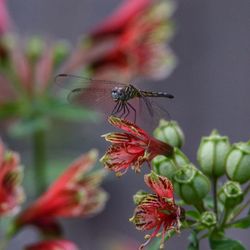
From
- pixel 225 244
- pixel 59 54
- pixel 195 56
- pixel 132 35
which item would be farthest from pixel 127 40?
pixel 195 56

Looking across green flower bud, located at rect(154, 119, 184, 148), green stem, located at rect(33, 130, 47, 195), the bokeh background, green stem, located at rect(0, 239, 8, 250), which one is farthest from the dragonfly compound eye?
the bokeh background

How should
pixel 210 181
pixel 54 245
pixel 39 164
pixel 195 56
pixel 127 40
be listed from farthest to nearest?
1. pixel 195 56
2. pixel 127 40
3. pixel 39 164
4. pixel 54 245
5. pixel 210 181

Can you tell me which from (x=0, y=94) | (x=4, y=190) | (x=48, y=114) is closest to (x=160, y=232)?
(x=4, y=190)

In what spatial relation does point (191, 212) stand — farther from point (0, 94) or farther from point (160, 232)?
point (0, 94)

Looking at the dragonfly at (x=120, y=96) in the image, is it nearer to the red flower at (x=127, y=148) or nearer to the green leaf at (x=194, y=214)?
the red flower at (x=127, y=148)

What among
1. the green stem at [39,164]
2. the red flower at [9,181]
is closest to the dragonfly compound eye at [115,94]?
the red flower at [9,181]

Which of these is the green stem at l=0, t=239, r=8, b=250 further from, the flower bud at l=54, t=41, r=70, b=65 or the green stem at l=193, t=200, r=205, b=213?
the flower bud at l=54, t=41, r=70, b=65

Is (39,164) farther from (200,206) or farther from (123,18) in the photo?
(200,206)

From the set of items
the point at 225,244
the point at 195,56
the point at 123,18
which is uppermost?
the point at 195,56
